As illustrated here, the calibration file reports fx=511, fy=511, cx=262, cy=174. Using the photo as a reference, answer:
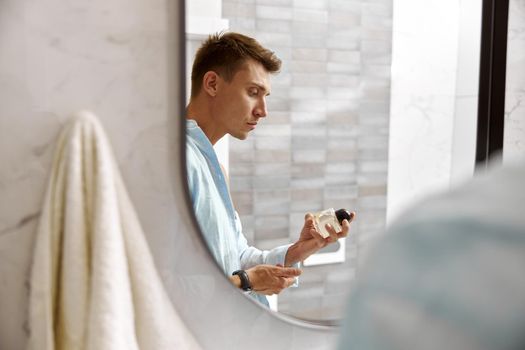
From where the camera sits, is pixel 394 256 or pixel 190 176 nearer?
pixel 394 256

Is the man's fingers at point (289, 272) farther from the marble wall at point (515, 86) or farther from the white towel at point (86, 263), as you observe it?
Answer: the marble wall at point (515, 86)

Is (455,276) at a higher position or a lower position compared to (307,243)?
higher

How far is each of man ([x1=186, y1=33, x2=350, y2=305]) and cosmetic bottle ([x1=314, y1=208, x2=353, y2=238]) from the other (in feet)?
0.12

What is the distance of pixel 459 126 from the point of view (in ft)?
2.64

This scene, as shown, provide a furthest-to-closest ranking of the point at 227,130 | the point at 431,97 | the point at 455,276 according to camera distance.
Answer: the point at 431,97, the point at 227,130, the point at 455,276

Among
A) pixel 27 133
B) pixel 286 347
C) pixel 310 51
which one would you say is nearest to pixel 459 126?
pixel 310 51

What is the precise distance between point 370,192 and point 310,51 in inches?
8.6

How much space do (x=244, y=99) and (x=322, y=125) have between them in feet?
0.38

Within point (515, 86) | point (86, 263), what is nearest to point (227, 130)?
point (86, 263)

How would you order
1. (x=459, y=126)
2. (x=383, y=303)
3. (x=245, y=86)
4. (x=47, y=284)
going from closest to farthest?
(x=383, y=303) → (x=47, y=284) → (x=245, y=86) → (x=459, y=126)

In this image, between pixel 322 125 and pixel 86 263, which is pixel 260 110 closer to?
pixel 322 125

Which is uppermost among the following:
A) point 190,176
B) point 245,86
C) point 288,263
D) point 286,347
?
point 245,86

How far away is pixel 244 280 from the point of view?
26.7 inches

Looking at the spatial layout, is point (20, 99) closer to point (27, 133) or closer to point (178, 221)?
point (27, 133)
